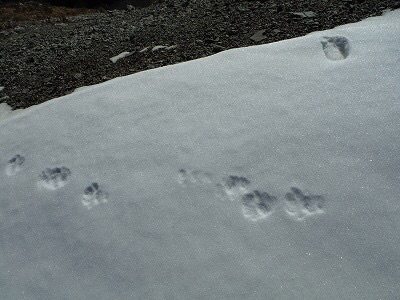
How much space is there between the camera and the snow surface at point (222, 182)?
106 inches

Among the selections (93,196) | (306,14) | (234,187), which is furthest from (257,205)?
(306,14)

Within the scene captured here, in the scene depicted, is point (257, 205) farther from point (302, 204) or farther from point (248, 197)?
point (302, 204)

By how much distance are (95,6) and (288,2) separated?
322 inches

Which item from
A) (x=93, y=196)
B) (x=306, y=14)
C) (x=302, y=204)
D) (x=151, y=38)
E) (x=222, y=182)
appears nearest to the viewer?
(x=302, y=204)

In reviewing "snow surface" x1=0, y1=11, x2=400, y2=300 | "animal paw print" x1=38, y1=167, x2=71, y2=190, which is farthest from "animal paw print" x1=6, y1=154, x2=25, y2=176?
"animal paw print" x1=38, y1=167, x2=71, y2=190

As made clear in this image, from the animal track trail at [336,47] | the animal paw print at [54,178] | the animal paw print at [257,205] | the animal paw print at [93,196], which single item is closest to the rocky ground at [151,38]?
the animal track trail at [336,47]

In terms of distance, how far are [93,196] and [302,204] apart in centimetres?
196

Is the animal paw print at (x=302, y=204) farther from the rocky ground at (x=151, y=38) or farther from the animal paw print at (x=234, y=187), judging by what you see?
the rocky ground at (x=151, y=38)

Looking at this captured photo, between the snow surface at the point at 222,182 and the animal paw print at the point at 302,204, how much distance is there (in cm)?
1

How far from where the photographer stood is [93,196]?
11.0ft

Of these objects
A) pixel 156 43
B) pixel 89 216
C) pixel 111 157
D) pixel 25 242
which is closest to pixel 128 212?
pixel 89 216

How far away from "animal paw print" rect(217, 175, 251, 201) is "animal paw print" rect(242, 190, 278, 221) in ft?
0.20

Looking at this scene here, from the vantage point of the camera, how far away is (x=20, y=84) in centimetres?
582

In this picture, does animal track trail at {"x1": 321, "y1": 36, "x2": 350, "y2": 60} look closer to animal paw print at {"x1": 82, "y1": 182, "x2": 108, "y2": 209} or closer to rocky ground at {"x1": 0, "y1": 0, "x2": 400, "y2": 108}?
rocky ground at {"x1": 0, "y1": 0, "x2": 400, "y2": 108}
